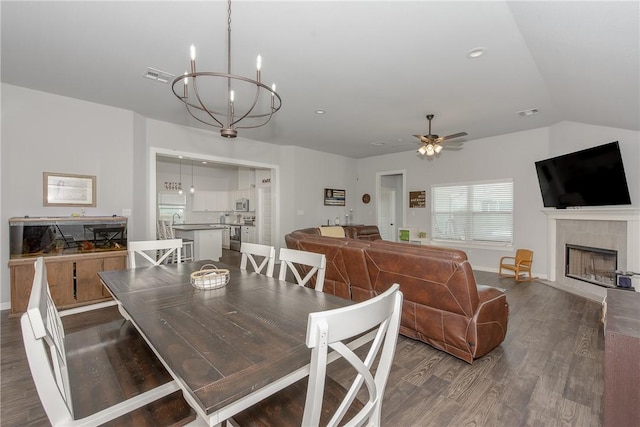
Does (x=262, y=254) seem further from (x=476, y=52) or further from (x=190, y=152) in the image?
(x=190, y=152)

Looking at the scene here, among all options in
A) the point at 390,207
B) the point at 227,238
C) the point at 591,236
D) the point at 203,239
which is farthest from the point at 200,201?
the point at 591,236

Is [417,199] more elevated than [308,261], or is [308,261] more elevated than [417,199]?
[417,199]

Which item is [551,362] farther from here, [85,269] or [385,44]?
[85,269]

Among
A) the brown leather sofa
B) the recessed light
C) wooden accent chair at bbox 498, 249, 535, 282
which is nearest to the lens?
the brown leather sofa

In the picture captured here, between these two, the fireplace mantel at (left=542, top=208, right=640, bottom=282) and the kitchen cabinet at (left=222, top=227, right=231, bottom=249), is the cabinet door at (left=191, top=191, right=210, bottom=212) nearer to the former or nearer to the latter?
the kitchen cabinet at (left=222, top=227, right=231, bottom=249)

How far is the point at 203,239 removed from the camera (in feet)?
22.3

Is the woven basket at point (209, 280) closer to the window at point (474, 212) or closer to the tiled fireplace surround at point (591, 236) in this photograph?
the tiled fireplace surround at point (591, 236)

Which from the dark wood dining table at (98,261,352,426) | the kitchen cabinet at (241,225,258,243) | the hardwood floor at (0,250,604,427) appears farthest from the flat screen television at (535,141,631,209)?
the kitchen cabinet at (241,225,258,243)

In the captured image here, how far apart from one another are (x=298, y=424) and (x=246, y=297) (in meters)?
0.79

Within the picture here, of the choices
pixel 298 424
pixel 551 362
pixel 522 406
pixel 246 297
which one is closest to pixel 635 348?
Result: pixel 522 406

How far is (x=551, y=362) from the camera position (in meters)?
2.37

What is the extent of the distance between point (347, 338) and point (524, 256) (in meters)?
5.78

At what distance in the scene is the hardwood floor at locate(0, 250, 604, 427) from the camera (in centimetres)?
176

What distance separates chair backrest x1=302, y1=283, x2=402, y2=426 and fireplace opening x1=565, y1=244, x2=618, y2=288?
15.8 feet
